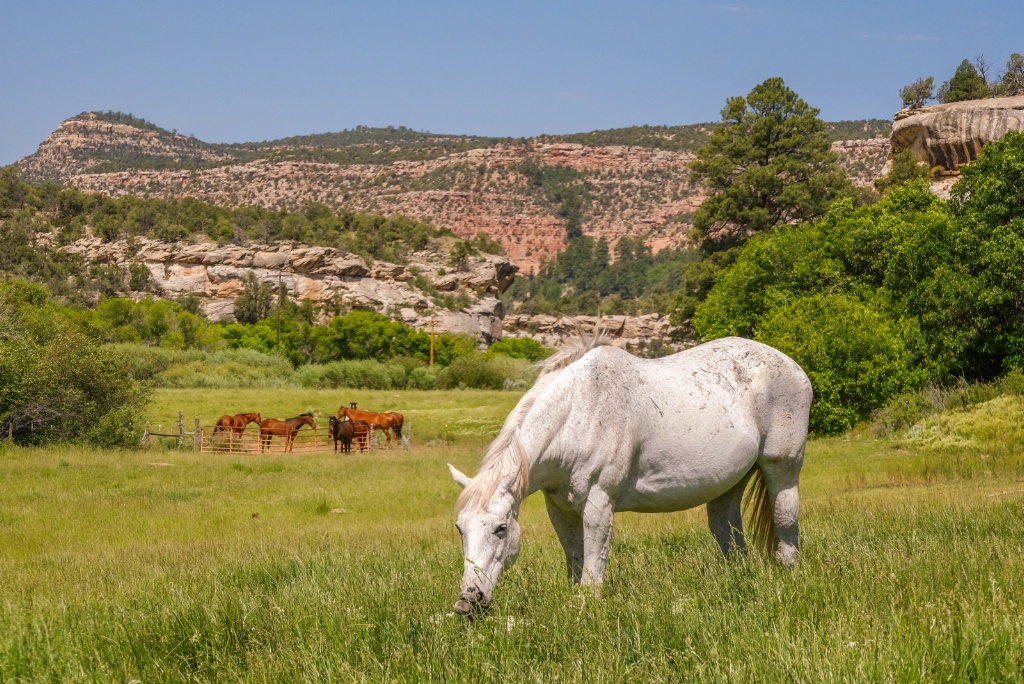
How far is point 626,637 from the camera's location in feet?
15.6

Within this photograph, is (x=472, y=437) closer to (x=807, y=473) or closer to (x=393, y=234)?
(x=807, y=473)

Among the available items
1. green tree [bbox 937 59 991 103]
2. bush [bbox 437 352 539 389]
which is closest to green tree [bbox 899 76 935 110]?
green tree [bbox 937 59 991 103]

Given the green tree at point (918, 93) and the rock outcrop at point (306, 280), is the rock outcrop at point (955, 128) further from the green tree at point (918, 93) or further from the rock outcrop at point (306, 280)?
the rock outcrop at point (306, 280)

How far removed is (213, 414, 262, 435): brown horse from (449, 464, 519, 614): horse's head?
103ft

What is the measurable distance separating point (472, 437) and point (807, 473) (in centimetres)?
1733

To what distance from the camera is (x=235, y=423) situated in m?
35.8

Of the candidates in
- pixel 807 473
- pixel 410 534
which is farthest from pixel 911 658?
pixel 807 473

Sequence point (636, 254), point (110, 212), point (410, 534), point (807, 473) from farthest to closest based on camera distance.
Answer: point (636, 254) → point (110, 212) → point (807, 473) → point (410, 534)

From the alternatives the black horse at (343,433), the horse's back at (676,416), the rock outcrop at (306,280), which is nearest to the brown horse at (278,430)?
the black horse at (343,433)

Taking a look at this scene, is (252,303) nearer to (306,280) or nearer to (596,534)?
(306,280)

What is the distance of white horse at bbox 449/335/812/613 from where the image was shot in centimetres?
552

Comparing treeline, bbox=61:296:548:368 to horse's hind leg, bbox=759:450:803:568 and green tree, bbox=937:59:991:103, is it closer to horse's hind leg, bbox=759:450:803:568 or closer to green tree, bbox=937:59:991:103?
green tree, bbox=937:59:991:103

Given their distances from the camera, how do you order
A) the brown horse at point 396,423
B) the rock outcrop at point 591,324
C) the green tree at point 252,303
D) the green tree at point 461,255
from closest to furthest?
the brown horse at point 396,423, the rock outcrop at point 591,324, the green tree at point 252,303, the green tree at point 461,255

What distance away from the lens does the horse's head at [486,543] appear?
200 inches
